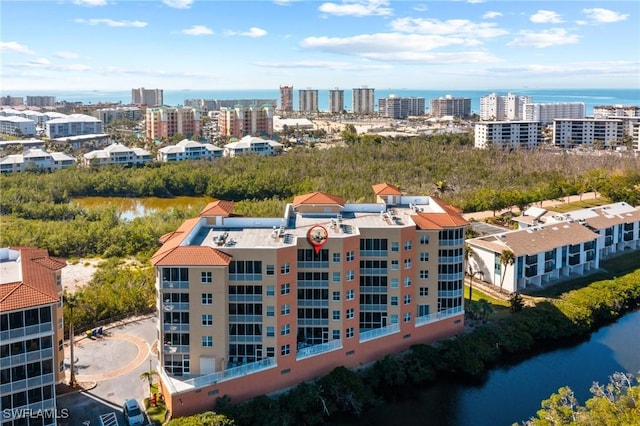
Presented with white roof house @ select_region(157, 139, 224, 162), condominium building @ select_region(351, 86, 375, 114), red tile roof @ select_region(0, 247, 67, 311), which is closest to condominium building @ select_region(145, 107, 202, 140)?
white roof house @ select_region(157, 139, 224, 162)

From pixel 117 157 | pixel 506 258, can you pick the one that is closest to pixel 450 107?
pixel 117 157

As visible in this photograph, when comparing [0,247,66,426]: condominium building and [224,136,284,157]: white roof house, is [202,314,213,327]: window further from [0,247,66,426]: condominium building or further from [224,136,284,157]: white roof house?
[224,136,284,157]: white roof house

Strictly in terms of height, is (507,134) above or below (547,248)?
above

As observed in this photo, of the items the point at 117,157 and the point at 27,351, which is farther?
the point at 117,157

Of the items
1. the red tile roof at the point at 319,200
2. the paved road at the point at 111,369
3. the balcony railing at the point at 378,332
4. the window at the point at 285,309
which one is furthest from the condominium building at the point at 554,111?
the window at the point at 285,309

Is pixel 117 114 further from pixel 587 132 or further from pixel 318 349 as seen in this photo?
pixel 318 349

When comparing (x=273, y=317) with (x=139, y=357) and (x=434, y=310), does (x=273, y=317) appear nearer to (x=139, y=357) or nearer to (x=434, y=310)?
(x=139, y=357)

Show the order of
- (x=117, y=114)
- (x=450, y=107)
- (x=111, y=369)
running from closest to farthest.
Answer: (x=111, y=369) → (x=117, y=114) → (x=450, y=107)
